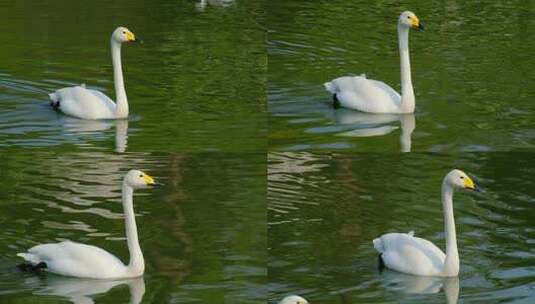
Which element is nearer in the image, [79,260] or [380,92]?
[79,260]

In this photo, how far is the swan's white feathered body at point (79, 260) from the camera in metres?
12.3

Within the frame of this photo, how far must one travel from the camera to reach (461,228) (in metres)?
13.8

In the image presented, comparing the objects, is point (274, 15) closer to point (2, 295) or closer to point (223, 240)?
point (223, 240)

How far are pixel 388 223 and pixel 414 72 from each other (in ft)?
12.0

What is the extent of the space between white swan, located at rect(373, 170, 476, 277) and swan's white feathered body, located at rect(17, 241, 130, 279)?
208 cm

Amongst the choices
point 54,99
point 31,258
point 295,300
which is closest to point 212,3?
point 54,99

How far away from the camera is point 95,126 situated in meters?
15.2

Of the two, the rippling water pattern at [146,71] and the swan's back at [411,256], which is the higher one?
the rippling water pattern at [146,71]

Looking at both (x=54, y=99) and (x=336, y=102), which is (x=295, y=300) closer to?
(x=336, y=102)

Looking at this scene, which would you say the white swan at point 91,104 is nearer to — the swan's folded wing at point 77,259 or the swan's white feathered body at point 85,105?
the swan's white feathered body at point 85,105

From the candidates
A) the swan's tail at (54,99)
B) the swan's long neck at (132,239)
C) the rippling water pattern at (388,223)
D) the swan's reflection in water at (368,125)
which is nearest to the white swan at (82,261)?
the swan's long neck at (132,239)

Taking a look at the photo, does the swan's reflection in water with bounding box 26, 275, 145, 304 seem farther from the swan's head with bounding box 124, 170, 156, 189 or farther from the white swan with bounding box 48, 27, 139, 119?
the white swan with bounding box 48, 27, 139, 119

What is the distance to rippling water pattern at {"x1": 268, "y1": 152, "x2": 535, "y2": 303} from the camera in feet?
39.1

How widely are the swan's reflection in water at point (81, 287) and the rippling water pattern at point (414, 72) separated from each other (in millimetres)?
2653
